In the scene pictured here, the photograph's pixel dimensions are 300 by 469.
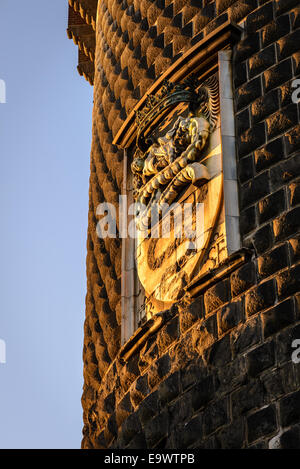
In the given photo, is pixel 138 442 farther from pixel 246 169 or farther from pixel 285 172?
pixel 285 172

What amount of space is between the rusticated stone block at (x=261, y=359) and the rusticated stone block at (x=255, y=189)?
143 centimetres

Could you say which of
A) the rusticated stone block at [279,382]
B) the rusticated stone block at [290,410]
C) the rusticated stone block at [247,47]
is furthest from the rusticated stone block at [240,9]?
the rusticated stone block at [290,410]

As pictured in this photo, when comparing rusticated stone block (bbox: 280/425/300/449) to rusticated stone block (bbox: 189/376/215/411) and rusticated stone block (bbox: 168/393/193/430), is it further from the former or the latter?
rusticated stone block (bbox: 168/393/193/430)

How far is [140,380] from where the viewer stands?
33.4 ft

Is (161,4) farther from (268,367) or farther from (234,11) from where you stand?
(268,367)

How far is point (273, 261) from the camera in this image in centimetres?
919

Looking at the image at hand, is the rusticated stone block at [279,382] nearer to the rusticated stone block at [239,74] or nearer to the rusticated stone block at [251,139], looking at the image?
the rusticated stone block at [251,139]

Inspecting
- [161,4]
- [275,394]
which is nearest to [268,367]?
[275,394]

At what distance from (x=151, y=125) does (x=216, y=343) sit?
9.71 ft

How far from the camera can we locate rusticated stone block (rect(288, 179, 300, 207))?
9.27 m

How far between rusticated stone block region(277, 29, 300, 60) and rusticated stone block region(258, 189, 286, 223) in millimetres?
1427

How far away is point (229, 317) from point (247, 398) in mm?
779

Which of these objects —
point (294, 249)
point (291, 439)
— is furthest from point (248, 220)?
point (291, 439)

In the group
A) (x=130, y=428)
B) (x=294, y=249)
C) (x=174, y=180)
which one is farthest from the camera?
(x=174, y=180)
